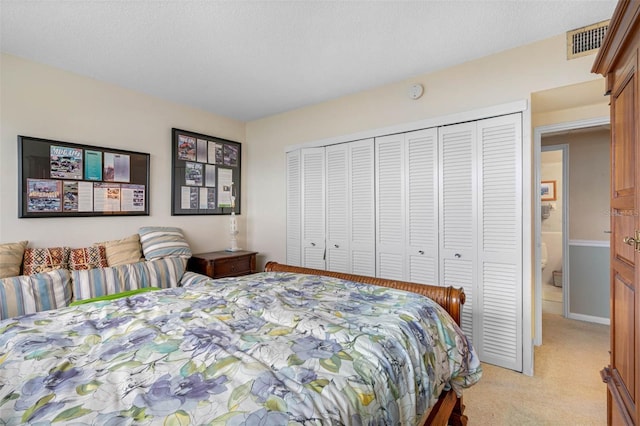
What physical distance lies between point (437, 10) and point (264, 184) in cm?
287

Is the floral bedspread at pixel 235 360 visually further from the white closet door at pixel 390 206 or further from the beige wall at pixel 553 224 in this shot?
the beige wall at pixel 553 224

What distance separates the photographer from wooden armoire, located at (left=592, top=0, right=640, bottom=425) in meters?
1.09

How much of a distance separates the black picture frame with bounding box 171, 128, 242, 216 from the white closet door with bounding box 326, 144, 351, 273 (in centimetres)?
144

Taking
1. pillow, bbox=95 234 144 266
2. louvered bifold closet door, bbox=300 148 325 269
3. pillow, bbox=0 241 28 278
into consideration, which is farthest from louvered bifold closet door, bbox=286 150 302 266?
pillow, bbox=0 241 28 278

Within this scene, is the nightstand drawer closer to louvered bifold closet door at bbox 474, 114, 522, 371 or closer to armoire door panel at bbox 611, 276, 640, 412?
louvered bifold closet door at bbox 474, 114, 522, 371

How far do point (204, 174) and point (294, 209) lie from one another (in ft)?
4.00

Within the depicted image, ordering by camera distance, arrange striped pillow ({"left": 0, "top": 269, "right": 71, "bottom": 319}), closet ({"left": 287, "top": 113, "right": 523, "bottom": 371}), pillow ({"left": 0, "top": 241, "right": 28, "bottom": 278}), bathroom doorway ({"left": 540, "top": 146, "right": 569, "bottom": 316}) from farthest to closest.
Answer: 1. bathroom doorway ({"left": 540, "top": 146, "right": 569, "bottom": 316})
2. closet ({"left": 287, "top": 113, "right": 523, "bottom": 371})
3. pillow ({"left": 0, "top": 241, "right": 28, "bottom": 278})
4. striped pillow ({"left": 0, "top": 269, "right": 71, "bottom": 319})

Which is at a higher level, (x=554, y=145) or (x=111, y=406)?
(x=554, y=145)

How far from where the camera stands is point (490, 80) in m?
2.58

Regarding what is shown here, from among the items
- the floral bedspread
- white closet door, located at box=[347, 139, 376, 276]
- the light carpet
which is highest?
white closet door, located at box=[347, 139, 376, 276]

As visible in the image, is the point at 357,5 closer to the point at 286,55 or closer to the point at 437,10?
the point at 437,10

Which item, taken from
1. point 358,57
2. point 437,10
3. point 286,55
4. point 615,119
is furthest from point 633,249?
point 286,55

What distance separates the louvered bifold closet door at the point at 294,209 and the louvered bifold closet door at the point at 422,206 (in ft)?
4.64

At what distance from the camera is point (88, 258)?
8.71 feet
